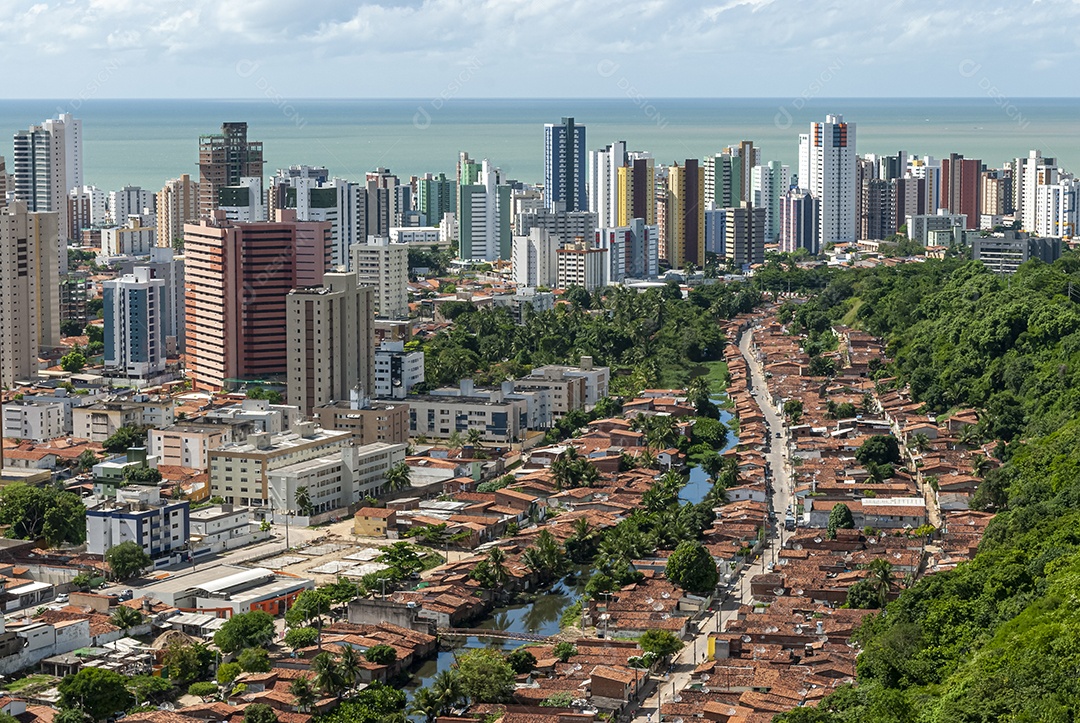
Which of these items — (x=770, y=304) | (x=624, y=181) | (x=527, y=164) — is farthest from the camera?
(x=527, y=164)

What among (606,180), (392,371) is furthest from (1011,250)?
(392,371)

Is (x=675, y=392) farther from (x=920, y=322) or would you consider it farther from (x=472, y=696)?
(x=472, y=696)

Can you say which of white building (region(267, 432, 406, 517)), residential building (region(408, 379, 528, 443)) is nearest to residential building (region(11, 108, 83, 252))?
residential building (region(408, 379, 528, 443))

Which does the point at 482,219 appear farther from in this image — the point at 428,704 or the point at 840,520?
the point at 428,704

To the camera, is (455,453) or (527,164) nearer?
(455,453)

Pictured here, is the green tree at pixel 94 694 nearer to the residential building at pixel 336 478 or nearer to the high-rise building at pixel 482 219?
the residential building at pixel 336 478

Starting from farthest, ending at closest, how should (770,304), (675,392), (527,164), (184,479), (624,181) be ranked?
(527,164) → (624,181) → (770,304) → (675,392) → (184,479)

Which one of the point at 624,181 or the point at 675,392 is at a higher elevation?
the point at 624,181

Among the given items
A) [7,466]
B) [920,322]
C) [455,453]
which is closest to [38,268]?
[7,466]
